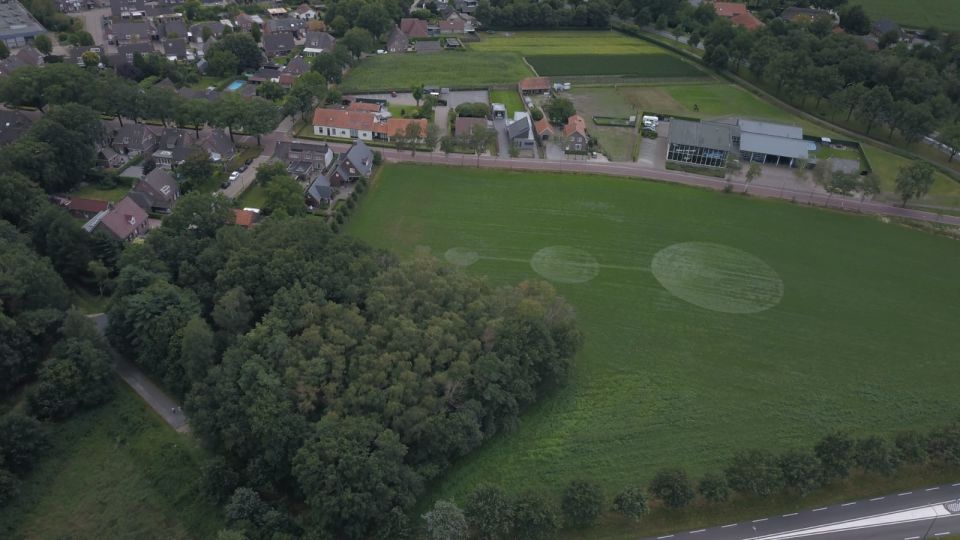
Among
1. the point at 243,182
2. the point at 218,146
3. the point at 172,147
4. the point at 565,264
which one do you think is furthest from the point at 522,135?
the point at 172,147

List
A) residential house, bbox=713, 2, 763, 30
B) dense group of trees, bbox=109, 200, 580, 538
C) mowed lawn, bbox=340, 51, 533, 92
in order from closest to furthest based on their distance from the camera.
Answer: dense group of trees, bbox=109, 200, 580, 538, mowed lawn, bbox=340, 51, 533, 92, residential house, bbox=713, 2, 763, 30

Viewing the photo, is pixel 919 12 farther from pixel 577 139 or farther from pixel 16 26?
pixel 16 26

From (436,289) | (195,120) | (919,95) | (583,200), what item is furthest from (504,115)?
(919,95)

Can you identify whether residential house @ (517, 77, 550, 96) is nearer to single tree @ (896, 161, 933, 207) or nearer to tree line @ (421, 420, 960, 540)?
single tree @ (896, 161, 933, 207)

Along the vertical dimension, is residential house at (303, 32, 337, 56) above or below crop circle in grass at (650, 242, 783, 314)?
above

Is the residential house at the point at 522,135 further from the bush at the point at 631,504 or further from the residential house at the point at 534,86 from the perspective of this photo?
the bush at the point at 631,504

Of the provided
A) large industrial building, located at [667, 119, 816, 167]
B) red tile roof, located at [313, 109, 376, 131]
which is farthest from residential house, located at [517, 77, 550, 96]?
red tile roof, located at [313, 109, 376, 131]

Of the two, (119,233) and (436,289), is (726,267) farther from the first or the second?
(119,233)
